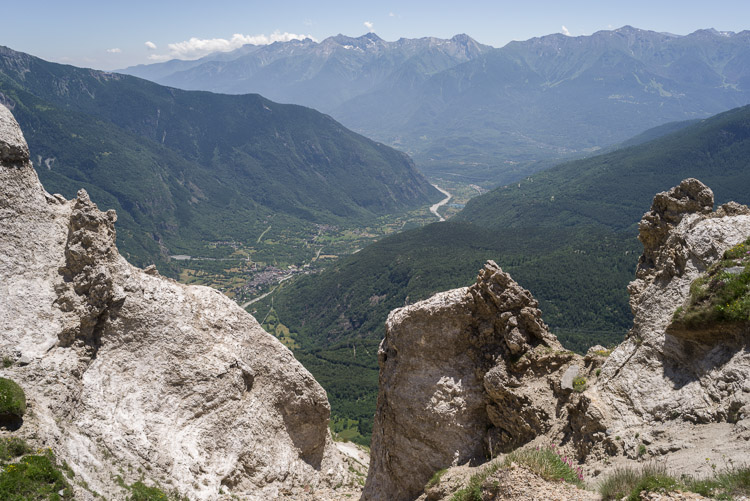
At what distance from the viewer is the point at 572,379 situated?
2170 cm

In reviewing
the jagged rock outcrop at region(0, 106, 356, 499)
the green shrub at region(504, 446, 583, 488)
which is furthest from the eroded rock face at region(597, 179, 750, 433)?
the jagged rock outcrop at region(0, 106, 356, 499)

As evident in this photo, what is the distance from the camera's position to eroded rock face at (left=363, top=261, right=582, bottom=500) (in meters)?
22.6

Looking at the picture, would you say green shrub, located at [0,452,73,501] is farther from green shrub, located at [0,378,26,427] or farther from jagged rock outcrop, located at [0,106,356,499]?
green shrub, located at [0,378,26,427]

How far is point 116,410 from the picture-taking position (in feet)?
79.5

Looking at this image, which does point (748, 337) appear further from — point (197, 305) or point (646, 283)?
point (197, 305)

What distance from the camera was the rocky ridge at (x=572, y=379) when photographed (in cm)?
1689

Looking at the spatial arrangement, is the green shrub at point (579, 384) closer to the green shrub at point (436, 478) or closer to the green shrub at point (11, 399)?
the green shrub at point (436, 478)

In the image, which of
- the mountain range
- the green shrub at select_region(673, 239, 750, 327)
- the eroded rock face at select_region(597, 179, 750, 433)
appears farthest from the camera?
the mountain range

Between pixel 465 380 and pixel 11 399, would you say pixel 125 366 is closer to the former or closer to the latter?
pixel 11 399

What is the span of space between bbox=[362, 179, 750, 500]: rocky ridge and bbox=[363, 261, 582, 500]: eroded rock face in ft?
0.19

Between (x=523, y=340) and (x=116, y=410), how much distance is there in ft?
68.3

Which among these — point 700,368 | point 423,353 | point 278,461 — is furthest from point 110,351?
point 700,368

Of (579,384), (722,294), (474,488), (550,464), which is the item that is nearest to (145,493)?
(474,488)

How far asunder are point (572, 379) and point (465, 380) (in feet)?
17.7
